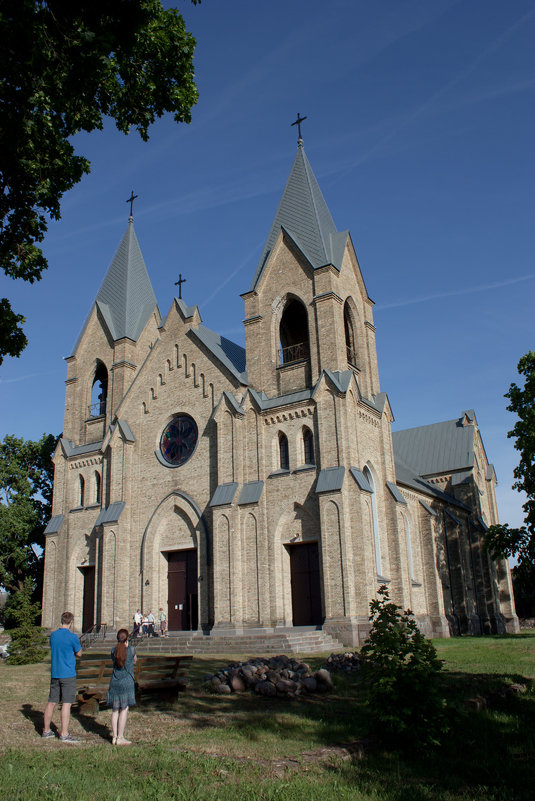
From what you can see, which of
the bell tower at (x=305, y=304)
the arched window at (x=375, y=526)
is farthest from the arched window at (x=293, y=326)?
the arched window at (x=375, y=526)

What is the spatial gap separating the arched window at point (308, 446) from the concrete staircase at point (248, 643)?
250 inches

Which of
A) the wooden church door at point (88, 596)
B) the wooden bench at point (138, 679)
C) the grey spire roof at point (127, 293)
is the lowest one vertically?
the wooden bench at point (138, 679)

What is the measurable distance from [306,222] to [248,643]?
18.6 meters

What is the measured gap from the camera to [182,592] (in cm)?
2884

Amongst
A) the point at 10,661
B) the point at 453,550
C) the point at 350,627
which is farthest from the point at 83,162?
the point at 453,550

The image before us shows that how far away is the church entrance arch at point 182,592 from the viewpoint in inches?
1118

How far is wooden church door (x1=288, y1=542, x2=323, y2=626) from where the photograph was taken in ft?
82.9

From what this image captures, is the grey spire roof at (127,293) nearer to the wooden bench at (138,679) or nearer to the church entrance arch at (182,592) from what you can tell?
the church entrance arch at (182,592)

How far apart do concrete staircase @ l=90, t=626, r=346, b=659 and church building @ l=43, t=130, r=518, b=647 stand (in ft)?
1.01

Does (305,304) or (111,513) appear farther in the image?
(111,513)

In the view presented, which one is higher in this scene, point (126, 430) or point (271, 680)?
point (126, 430)

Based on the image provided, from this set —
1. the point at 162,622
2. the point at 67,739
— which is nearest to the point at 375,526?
the point at 162,622

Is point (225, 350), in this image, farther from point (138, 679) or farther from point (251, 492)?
point (138, 679)

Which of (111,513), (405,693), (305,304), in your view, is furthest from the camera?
(111,513)
